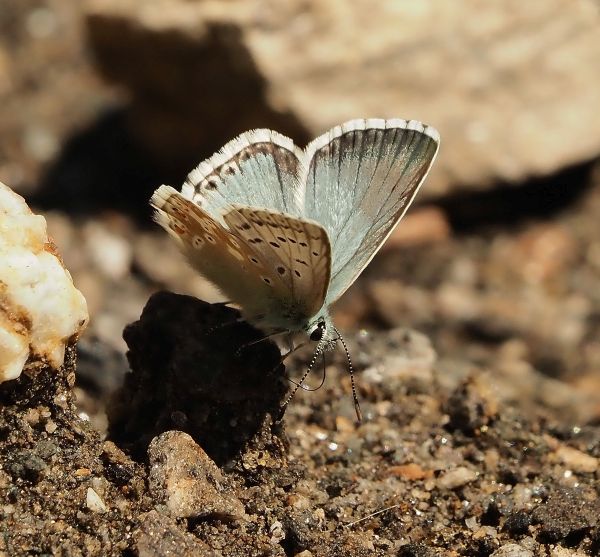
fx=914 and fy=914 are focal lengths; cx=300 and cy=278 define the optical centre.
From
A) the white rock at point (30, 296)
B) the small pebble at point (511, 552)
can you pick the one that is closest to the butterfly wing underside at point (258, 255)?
the white rock at point (30, 296)

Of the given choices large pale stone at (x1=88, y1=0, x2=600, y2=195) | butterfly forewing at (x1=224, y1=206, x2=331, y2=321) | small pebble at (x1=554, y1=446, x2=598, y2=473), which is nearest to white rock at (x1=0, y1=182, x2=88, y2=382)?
butterfly forewing at (x1=224, y1=206, x2=331, y2=321)

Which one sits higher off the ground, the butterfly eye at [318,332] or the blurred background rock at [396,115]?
the blurred background rock at [396,115]

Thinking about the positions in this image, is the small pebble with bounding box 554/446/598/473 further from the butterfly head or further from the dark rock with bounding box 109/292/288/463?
the dark rock with bounding box 109/292/288/463

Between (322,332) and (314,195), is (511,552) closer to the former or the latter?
(322,332)

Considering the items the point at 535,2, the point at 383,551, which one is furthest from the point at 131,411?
the point at 535,2

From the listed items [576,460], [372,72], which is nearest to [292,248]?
[576,460]

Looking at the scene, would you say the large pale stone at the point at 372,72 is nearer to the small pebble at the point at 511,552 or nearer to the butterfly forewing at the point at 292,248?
the butterfly forewing at the point at 292,248

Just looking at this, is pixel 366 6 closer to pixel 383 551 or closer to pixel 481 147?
pixel 481 147
